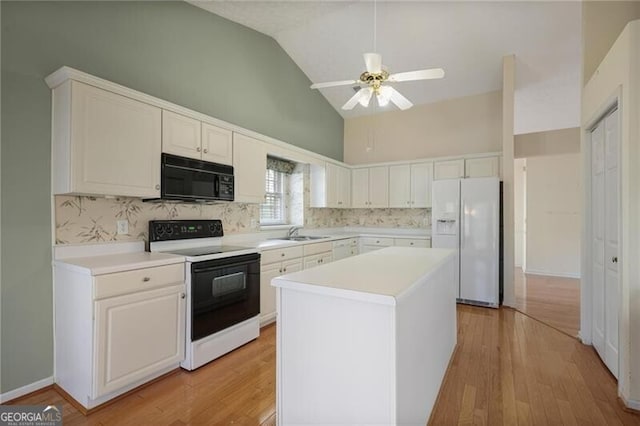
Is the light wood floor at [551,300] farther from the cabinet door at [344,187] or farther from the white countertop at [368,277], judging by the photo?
the cabinet door at [344,187]

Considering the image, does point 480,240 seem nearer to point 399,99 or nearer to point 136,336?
point 399,99

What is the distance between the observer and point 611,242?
225 centimetres

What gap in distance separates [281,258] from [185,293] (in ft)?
3.99

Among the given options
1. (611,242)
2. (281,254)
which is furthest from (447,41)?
(281,254)

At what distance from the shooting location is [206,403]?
1.91m

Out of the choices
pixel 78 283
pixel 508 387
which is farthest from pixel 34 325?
pixel 508 387

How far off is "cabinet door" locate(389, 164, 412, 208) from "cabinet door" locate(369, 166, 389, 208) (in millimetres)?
72

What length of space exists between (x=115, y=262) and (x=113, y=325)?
0.40m

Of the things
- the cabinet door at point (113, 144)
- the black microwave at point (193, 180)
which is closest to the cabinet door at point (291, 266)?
the black microwave at point (193, 180)

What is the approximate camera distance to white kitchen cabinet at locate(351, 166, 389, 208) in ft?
16.9

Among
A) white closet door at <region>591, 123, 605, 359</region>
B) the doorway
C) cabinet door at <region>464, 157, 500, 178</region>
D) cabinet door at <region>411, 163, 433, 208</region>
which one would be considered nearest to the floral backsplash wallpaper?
cabinet door at <region>411, 163, 433, 208</region>

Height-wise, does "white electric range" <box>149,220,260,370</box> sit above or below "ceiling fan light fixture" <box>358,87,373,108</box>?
below

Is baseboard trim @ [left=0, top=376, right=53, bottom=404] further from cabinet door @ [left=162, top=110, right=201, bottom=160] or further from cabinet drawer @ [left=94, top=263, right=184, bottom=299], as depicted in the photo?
cabinet door @ [left=162, top=110, right=201, bottom=160]

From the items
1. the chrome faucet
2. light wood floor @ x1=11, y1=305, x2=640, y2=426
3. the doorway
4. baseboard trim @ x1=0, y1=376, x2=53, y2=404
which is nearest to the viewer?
light wood floor @ x1=11, y1=305, x2=640, y2=426
